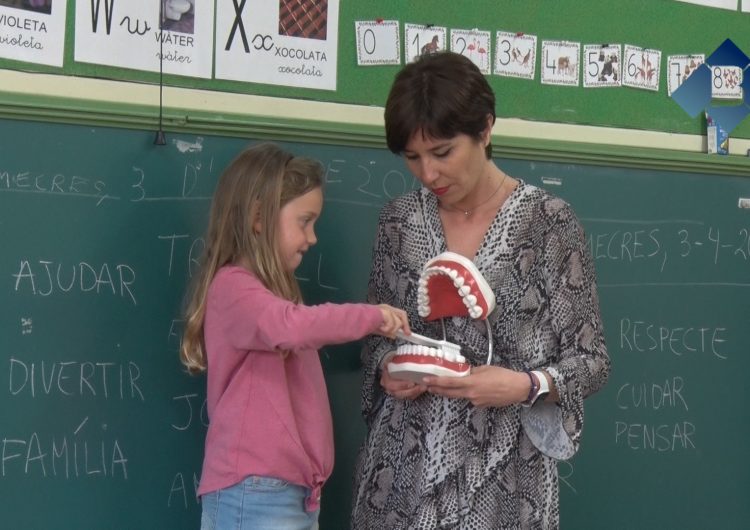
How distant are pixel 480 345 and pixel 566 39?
3.54ft

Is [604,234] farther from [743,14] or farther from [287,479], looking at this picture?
[287,479]

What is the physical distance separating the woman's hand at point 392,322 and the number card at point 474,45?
0.92 m

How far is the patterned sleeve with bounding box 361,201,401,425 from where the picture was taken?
1.88 meters

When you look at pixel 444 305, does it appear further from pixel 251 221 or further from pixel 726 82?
pixel 726 82

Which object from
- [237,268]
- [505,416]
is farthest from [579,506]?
[237,268]

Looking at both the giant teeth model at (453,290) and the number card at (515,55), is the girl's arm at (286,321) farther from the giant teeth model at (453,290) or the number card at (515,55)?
the number card at (515,55)

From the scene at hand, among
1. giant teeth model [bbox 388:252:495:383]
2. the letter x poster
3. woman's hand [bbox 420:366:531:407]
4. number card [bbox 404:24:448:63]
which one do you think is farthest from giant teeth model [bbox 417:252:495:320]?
number card [bbox 404:24:448:63]

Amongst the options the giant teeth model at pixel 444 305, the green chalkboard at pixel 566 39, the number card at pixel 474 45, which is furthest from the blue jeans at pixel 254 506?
the number card at pixel 474 45

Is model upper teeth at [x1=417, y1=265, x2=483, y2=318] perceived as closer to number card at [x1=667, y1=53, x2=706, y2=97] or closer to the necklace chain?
the necklace chain

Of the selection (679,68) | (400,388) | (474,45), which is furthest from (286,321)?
(679,68)

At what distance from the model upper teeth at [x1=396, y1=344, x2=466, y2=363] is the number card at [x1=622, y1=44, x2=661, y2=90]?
4.03 feet

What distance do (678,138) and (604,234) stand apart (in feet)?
1.17

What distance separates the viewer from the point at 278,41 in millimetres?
2156

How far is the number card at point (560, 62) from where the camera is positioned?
2.50 m
